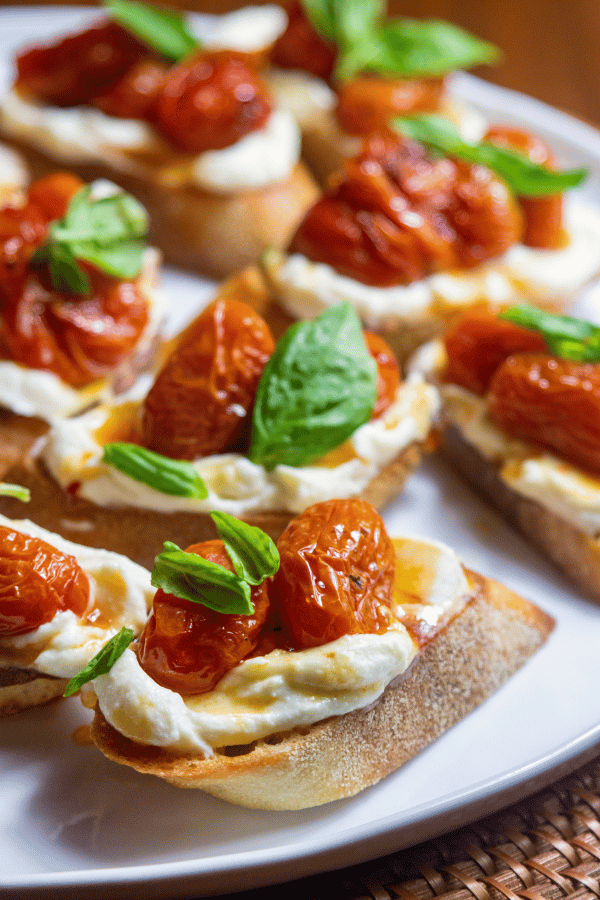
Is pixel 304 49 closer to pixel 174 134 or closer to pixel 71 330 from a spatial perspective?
pixel 174 134

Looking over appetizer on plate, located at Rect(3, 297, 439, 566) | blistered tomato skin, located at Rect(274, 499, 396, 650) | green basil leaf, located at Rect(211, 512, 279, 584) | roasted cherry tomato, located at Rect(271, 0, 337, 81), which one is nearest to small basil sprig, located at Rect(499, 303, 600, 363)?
appetizer on plate, located at Rect(3, 297, 439, 566)

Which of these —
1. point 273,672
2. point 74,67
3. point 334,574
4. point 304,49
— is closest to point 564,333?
point 334,574

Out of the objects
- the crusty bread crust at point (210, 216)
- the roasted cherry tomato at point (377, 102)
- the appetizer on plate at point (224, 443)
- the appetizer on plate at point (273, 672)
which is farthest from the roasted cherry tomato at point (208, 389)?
the roasted cherry tomato at point (377, 102)

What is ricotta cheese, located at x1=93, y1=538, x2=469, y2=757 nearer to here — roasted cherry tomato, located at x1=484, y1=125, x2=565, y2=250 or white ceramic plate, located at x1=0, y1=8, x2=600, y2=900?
white ceramic plate, located at x1=0, y1=8, x2=600, y2=900

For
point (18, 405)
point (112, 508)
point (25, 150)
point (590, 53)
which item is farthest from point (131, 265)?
point (590, 53)

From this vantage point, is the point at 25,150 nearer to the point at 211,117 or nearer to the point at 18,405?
the point at 211,117

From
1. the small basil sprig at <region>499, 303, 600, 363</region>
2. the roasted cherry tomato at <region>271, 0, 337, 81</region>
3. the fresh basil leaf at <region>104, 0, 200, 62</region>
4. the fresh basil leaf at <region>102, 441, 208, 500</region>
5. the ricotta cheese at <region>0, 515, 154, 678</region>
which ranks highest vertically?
the small basil sprig at <region>499, 303, 600, 363</region>

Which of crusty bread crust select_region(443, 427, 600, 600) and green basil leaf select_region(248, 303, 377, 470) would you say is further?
crusty bread crust select_region(443, 427, 600, 600)
